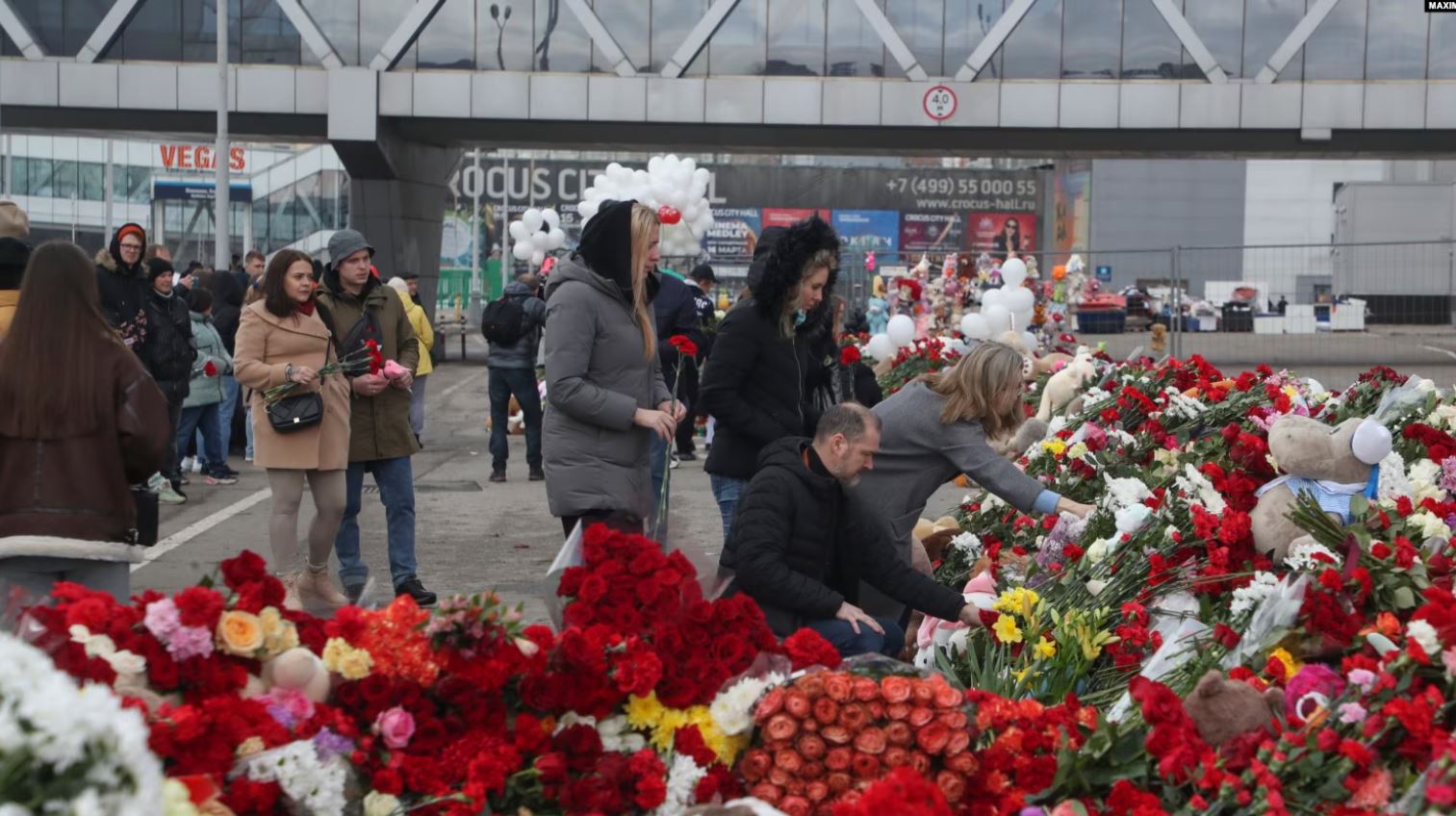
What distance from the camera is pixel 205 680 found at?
3.59 meters

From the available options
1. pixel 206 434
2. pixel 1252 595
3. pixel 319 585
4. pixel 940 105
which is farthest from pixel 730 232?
pixel 1252 595

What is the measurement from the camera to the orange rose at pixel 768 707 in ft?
12.8

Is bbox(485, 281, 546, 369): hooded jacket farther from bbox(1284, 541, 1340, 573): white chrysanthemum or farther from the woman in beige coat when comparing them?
bbox(1284, 541, 1340, 573): white chrysanthemum

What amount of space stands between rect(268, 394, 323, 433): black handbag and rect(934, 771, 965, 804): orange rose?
4495mm

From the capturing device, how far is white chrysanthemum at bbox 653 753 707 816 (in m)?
3.72

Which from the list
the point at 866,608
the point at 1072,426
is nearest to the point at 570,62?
the point at 1072,426

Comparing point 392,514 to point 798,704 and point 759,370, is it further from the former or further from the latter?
point 798,704

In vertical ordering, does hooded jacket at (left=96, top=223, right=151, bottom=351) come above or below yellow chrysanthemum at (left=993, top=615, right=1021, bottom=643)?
above

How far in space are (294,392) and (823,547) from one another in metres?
3.04

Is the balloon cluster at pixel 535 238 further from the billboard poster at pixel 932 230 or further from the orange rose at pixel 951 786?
the billboard poster at pixel 932 230

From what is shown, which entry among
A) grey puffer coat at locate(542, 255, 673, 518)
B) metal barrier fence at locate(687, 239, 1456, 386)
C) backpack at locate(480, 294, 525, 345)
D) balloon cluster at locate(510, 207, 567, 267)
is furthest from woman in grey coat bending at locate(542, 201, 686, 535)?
balloon cluster at locate(510, 207, 567, 267)

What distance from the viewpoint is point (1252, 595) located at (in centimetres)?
535

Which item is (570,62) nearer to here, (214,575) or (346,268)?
(346,268)

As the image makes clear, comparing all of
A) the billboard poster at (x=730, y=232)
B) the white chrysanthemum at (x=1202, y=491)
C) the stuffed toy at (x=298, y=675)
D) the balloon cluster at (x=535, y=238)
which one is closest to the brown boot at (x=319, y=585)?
the stuffed toy at (x=298, y=675)
